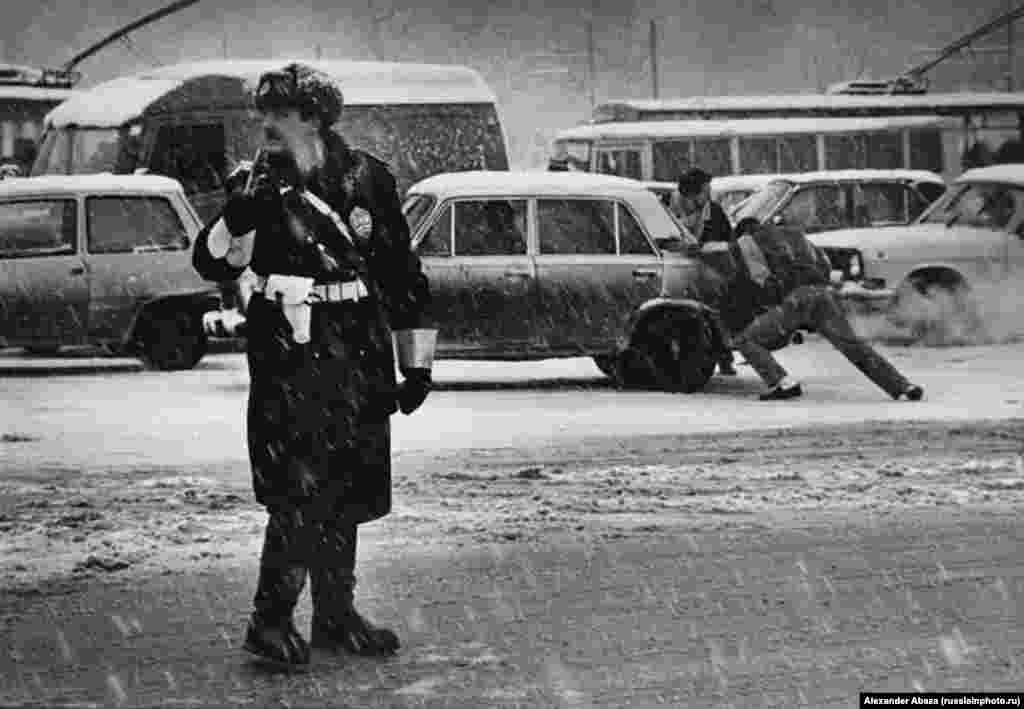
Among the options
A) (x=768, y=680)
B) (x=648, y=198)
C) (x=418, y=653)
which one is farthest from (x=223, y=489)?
(x=648, y=198)

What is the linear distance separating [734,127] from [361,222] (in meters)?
25.0

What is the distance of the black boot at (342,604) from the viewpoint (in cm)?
704

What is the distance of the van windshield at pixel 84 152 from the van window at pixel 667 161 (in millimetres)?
8907

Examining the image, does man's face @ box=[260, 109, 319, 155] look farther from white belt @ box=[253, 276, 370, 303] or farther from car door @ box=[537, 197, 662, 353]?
car door @ box=[537, 197, 662, 353]

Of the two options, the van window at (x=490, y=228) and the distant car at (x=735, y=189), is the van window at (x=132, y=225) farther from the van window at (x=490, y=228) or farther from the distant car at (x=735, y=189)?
the distant car at (x=735, y=189)

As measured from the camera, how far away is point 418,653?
23.2 feet

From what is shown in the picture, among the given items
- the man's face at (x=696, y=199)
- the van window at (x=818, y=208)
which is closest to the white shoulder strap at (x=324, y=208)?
the man's face at (x=696, y=199)

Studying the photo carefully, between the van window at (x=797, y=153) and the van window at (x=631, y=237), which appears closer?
the van window at (x=631, y=237)

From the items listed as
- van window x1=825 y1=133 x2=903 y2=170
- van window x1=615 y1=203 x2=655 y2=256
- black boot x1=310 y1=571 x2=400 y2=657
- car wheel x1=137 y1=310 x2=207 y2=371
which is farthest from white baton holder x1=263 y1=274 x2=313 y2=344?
van window x1=825 y1=133 x2=903 y2=170

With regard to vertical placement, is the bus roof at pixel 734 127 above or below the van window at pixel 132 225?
above

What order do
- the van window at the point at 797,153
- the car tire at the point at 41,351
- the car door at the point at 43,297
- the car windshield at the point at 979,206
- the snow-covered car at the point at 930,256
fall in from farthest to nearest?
1. the van window at the point at 797,153
2. the car windshield at the point at 979,206
3. the snow-covered car at the point at 930,256
4. the car tire at the point at 41,351
5. the car door at the point at 43,297

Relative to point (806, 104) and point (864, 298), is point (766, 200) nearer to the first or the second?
point (864, 298)

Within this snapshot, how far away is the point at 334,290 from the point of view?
695 cm

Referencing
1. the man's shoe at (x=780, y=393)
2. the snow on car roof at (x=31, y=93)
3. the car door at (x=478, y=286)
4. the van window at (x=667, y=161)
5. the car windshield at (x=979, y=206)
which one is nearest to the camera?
the man's shoe at (x=780, y=393)
